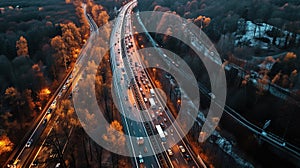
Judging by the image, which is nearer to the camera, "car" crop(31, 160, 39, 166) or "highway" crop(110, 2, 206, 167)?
"car" crop(31, 160, 39, 166)

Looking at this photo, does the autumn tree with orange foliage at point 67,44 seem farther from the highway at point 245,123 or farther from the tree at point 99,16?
the highway at point 245,123

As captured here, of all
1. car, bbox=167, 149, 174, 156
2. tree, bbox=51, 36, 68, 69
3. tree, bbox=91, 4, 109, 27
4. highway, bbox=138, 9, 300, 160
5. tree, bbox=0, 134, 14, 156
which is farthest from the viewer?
tree, bbox=91, 4, 109, 27

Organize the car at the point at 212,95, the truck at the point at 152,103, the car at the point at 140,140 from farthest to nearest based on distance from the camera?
the truck at the point at 152,103 < the car at the point at 212,95 < the car at the point at 140,140

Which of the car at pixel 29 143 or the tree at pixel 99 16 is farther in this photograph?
the tree at pixel 99 16

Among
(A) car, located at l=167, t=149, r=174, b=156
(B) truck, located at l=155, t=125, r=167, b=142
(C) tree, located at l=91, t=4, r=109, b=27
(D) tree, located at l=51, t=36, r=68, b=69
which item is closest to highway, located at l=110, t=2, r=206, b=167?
(A) car, located at l=167, t=149, r=174, b=156

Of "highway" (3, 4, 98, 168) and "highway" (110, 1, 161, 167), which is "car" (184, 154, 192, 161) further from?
"highway" (3, 4, 98, 168)

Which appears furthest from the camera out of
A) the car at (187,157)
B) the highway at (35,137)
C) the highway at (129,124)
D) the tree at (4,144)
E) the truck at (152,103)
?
the truck at (152,103)

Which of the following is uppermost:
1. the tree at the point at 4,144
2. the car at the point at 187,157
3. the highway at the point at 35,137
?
the tree at the point at 4,144

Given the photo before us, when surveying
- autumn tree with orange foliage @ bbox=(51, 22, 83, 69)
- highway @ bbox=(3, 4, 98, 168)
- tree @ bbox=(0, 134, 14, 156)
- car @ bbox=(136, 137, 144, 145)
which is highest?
autumn tree with orange foliage @ bbox=(51, 22, 83, 69)

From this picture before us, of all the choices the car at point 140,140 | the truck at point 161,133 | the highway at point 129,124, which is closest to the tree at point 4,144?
the highway at point 129,124

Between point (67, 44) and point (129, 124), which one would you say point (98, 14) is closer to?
point (67, 44)
